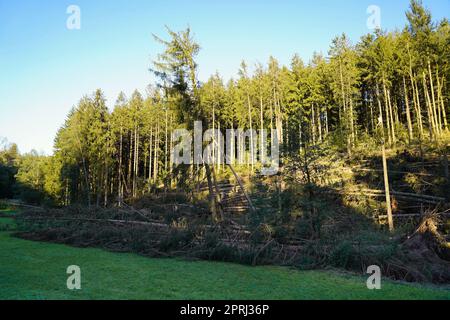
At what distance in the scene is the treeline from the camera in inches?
1026

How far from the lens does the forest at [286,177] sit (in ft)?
27.3

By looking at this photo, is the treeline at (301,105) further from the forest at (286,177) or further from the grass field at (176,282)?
the grass field at (176,282)

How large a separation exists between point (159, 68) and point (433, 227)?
42.8 feet

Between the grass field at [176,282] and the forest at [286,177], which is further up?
the forest at [286,177]

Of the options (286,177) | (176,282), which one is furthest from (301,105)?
(176,282)

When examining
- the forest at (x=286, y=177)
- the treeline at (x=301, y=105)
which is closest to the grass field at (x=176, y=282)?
the forest at (x=286, y=177)

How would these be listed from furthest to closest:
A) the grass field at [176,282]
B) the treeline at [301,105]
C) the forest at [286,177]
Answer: the treeline at [301,105] < the forest at [286,177] < the grass field at [176,282]

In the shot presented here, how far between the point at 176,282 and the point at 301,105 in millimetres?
29587

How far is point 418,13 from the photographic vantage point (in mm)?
24203

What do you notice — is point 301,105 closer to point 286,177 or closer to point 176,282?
point 286,177

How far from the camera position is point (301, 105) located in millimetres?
32656

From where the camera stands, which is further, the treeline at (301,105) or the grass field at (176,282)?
the treeline at (301,105)

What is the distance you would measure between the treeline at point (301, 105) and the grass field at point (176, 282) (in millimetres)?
14176
